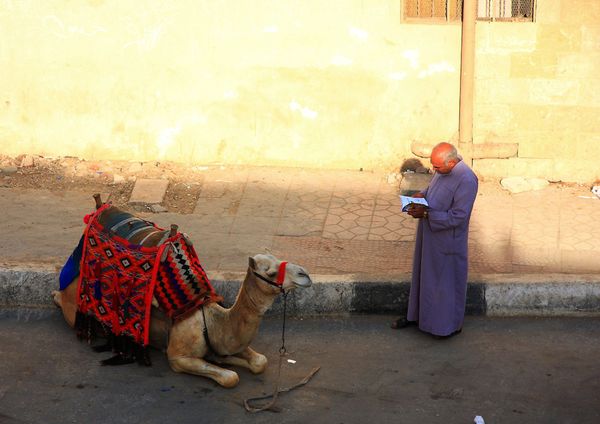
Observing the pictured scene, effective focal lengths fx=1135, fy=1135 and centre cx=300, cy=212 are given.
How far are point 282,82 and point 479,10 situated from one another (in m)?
2.07

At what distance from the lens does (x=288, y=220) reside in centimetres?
1049

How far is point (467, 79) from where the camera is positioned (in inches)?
436

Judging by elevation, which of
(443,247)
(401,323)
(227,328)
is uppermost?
(443,247)

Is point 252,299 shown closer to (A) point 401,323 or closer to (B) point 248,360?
(B) point 248,360

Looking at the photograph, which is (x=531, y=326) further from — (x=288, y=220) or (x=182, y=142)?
(x=182, y=142)

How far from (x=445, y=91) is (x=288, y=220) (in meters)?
2.17

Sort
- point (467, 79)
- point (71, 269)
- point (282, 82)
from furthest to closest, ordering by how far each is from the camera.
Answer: point (282, 82)
point (467, 79)
point (71, 269)

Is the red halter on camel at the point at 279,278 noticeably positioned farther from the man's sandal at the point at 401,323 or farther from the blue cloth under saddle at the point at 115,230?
the man's sandal at the point at 401,323

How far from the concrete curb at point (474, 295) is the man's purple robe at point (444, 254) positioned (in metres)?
0.39

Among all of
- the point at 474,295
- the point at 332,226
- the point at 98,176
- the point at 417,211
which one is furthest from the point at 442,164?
the point at 98,176

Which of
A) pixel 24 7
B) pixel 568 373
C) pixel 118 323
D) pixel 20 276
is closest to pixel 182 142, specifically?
pixel 24 7

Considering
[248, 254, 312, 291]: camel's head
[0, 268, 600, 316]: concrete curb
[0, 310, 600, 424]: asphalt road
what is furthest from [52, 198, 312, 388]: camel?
[0, 268, 600, 316]: concrete curb

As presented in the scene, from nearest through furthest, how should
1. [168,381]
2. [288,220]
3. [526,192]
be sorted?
[168,381], [288,220], [526,192]

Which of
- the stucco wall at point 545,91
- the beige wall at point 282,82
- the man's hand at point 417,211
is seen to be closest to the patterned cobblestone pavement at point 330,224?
the stucco wall at point 545,91
